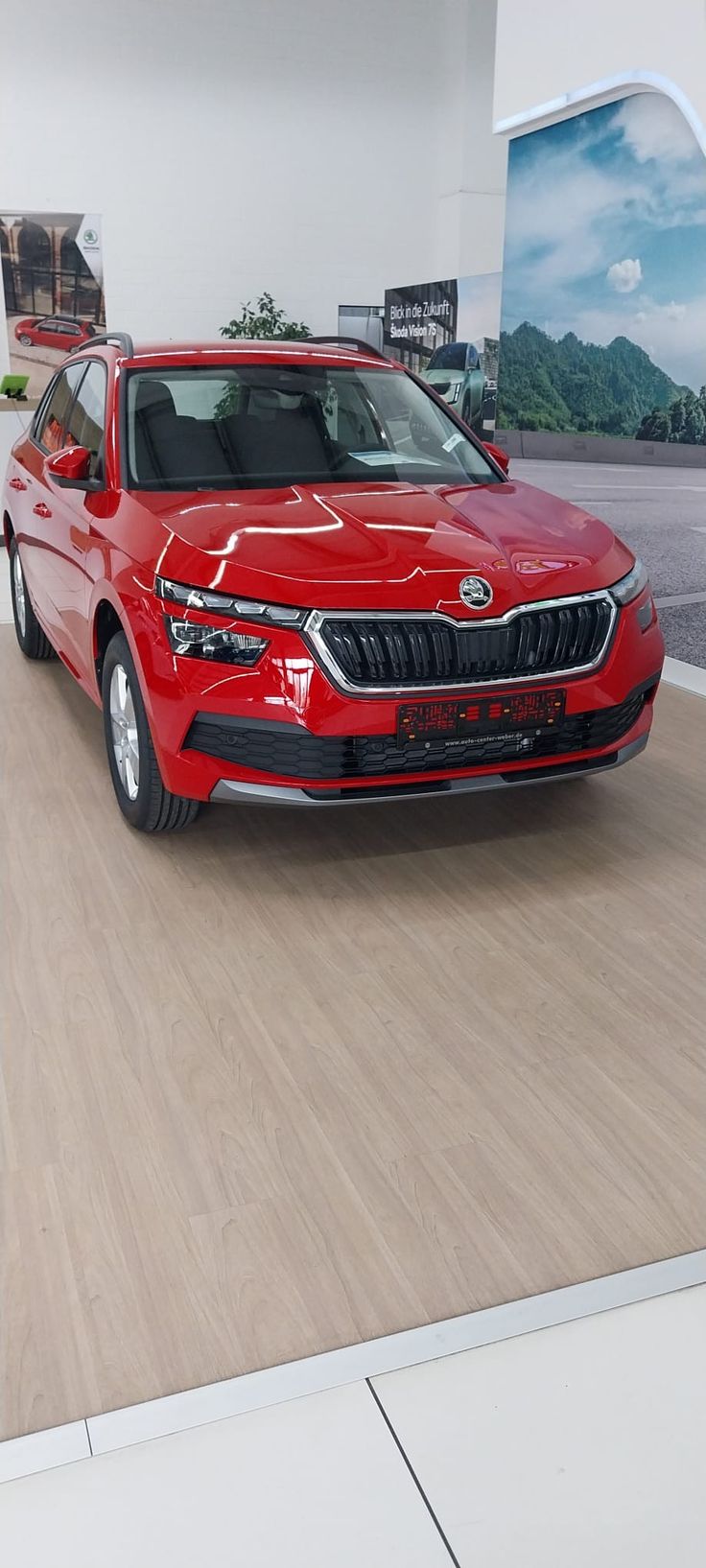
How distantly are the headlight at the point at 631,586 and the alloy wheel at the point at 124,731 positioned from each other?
135 cm

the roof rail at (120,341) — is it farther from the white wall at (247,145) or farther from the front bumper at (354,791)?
the white wall at (247,145)

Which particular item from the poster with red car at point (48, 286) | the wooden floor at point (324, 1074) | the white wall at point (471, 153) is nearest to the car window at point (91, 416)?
the wooden floor at point (324, 1074)

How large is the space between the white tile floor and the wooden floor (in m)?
0.12

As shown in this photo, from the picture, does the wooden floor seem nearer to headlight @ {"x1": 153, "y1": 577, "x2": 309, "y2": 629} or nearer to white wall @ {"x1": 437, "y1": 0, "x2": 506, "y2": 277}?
headlight @ {"x1": 153, "y1": 577, "x2": 309, "y2": 629}

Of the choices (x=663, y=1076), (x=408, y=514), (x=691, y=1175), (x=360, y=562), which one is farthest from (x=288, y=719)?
(x=691, y=1175)

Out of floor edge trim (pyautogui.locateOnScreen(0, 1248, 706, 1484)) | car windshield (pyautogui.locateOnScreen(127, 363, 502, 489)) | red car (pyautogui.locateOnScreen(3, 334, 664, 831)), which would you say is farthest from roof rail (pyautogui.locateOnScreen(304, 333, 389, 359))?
floor edge trim (pyautogui.locateOnScreen(0, 1248, 706, 1484))

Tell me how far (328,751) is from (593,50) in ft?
13.9

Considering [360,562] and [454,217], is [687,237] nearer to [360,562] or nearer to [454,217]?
[360,562]

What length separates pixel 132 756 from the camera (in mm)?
3330

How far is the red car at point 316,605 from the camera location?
2848mm

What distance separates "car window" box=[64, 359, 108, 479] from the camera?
12.1 ft

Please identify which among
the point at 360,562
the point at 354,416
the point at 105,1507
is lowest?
the point at 105,1507

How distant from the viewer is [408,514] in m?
3.24

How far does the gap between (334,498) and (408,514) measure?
0.75 ft
